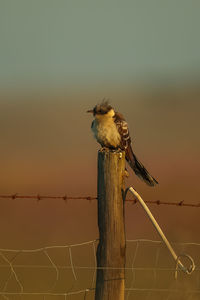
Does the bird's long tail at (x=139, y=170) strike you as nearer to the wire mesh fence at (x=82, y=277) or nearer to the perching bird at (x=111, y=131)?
the perching bird at (x=111, y=131)

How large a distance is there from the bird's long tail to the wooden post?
173cm

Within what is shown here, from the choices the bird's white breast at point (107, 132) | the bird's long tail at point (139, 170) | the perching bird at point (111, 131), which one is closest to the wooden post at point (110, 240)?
the bird's long tail at point (139, 170)

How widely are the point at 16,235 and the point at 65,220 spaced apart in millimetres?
1868

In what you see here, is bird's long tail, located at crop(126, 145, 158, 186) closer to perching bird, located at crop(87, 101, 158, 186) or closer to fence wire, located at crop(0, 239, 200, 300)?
perching bird, located at crop(87, 101, 158, 186)

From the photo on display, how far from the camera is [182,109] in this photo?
69.6 m

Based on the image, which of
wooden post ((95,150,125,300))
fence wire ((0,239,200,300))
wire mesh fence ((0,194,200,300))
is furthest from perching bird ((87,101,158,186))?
wooden post ((95,150,125,300))

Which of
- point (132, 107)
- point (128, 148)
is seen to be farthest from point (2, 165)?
point (132, 107)

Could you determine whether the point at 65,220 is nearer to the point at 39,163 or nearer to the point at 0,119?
the point at 39,163

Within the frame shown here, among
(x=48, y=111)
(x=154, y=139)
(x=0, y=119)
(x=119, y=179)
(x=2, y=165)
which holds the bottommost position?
(x=119, y=179)

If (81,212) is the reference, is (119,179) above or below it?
below

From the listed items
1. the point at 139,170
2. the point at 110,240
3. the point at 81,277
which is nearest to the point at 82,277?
the point at 81,277

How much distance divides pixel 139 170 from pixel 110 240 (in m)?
2.21

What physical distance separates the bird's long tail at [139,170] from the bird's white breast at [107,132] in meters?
0.17

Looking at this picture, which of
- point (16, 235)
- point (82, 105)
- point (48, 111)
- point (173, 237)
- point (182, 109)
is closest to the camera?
point (173, 237)
